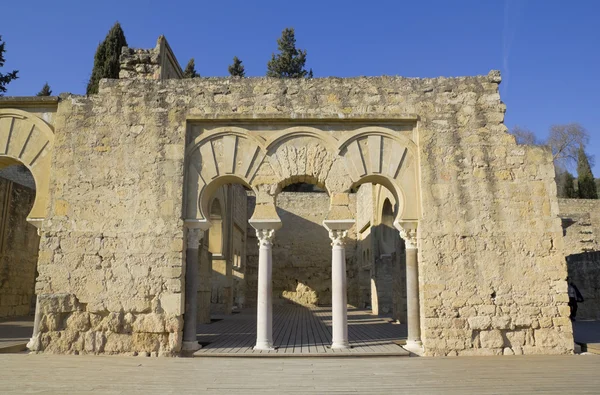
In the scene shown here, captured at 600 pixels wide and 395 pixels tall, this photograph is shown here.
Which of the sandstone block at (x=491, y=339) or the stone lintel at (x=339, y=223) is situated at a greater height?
the stone lintel at (x=339, y=223)

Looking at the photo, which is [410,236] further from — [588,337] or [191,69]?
[191,69]

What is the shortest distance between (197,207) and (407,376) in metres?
3.94

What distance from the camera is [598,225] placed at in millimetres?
20672

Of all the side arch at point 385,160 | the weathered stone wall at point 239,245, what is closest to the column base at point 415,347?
the side arch at point 385,160

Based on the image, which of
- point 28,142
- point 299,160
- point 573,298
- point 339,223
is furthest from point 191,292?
point 573,298

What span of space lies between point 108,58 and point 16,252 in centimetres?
1246

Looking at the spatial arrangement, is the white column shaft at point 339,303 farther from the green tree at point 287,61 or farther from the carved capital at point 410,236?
the green tree at point 287,61

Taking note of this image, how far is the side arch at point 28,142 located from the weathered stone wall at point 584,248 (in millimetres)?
12519

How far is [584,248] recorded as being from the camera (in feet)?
62.8

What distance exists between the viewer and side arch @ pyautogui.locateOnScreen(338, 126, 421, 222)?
7.22 m

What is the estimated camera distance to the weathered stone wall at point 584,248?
1198 cm

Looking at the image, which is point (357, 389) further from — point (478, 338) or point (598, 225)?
point (598, 225)

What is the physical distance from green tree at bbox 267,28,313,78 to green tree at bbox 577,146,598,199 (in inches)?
715

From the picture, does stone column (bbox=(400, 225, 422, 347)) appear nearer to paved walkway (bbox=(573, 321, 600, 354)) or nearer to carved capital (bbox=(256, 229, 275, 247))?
carved capital (bbox=(256, 229, 275, 247))
